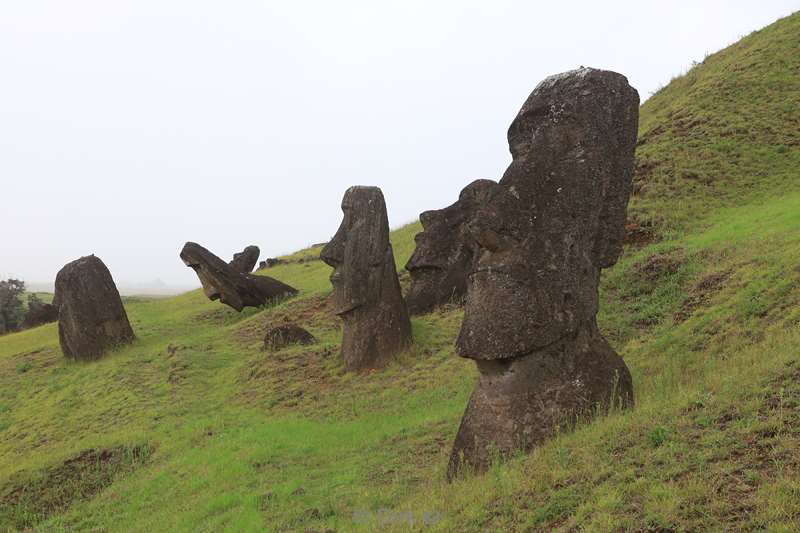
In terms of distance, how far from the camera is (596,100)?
778cm

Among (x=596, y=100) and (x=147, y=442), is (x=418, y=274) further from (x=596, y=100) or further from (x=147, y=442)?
(x=596, y=100)

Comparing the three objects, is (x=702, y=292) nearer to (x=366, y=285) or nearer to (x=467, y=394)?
(x=467, y=394)

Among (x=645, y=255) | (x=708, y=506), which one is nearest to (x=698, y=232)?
(x=645, y=255)

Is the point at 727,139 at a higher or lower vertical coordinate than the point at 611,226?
higher

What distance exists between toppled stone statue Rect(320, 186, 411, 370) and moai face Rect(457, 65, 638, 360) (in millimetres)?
6761

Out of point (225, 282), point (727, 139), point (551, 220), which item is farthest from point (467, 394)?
point (727, 139)

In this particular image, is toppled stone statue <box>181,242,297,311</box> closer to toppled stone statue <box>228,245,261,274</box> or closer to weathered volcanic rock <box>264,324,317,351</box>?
toppled stone statue <box>228,245,261,274</box>

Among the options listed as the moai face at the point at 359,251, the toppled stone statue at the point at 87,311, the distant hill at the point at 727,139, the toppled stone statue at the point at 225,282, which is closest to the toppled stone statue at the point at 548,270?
the moai face at the point at 359,251

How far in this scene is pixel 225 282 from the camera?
22609mm

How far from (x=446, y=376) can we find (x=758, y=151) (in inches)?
611

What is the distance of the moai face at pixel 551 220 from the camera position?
7.20 metres

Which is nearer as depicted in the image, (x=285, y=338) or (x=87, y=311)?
(x=285, y=338)

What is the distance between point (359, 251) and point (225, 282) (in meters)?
9.65

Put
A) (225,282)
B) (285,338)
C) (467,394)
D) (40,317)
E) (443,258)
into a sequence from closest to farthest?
(467,394), (285,338), (443,258), (225,282), (40,317)
